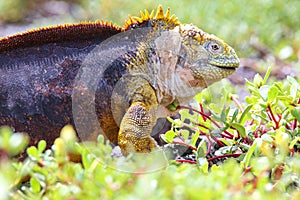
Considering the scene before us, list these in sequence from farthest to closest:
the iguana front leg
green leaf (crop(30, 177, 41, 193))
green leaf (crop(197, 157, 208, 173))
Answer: the iguana front leg
green leaf (crop(197, 157, 208, 173))
green leaf (crop(30, 177, 41, 193))

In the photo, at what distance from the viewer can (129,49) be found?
9.61ft

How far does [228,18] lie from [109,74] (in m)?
4.03

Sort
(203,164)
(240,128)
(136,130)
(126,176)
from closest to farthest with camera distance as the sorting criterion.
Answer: (126,176)
(203,164)
(240,128)
(136,130)

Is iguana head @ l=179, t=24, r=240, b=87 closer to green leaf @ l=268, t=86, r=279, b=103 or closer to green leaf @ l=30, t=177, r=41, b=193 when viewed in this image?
green leaf @ l=268, t=86, r=279, b=103

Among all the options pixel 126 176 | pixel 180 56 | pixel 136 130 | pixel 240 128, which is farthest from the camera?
pixel 180 56

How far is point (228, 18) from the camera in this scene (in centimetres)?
666

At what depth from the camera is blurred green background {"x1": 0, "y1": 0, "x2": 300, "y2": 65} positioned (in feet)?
20.1

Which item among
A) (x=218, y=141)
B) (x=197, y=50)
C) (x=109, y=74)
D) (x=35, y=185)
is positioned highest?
(x=109, y=74)

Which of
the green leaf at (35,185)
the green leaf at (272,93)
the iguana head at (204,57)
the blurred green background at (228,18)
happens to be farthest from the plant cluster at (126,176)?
the blurred green background at (228,18)

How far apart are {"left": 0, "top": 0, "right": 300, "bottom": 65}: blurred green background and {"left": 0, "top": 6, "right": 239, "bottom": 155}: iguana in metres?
2.81

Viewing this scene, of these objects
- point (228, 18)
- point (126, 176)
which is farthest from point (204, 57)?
point (228, 18)

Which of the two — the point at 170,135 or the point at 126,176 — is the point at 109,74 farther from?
the point at 126,176

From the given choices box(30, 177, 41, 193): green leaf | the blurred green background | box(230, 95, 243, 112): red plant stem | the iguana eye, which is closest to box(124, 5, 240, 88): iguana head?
the iguana eye

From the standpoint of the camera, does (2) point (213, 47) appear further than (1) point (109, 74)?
Yes
